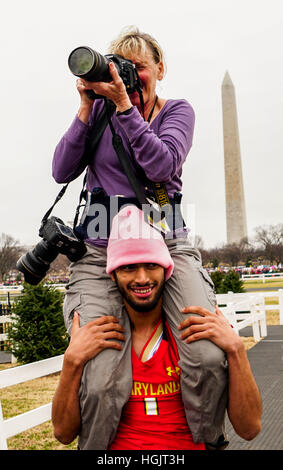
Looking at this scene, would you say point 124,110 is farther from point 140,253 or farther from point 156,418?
point 156,418

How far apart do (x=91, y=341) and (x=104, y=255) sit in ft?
1.64

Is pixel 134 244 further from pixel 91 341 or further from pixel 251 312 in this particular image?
pixel 251 312

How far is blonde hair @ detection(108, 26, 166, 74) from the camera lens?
2.71m

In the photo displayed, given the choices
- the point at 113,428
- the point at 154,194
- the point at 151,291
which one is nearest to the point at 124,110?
the point at 154,194

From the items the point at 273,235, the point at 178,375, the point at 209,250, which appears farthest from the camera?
the point at 209,250

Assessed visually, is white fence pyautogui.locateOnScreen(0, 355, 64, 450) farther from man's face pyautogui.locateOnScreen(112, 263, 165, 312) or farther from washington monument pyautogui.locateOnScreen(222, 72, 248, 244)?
washington monument pyautogui.locateOnScreen(222, 72, 248, 244)

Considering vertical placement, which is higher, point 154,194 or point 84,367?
point 154,194

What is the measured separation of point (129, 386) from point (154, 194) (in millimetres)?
915

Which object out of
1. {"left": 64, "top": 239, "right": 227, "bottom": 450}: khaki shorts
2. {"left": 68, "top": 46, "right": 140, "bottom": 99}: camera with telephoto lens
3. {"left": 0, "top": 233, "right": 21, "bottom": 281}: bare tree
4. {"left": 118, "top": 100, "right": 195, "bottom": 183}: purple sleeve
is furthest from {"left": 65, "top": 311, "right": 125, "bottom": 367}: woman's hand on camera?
{"left": 0, "top": 233, "right": 21, "bottom": 281}: bare tree

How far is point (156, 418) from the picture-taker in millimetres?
2539

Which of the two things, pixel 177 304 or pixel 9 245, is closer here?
pixel 177 304

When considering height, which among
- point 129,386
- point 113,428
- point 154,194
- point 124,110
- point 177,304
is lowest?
point 113,428

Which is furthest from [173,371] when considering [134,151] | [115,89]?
[115,89]

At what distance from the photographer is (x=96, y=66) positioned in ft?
7.57
